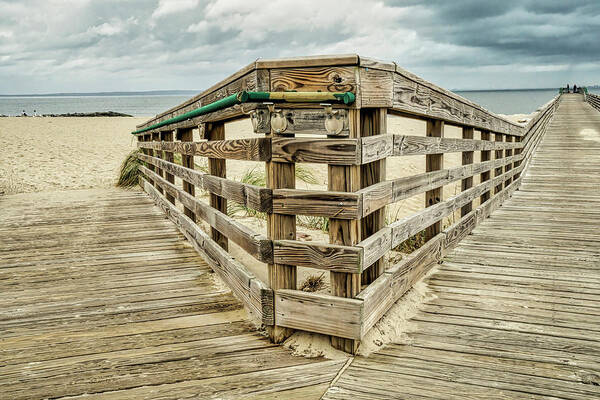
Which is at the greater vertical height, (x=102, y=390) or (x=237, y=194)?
(x=237, y=194)

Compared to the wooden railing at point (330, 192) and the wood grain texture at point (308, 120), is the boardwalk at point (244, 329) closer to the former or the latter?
the wooden railing at point (330, 192)

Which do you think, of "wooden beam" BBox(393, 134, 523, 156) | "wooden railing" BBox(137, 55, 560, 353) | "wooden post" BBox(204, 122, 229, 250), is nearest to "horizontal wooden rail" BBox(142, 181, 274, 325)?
"wooden railing" BBox(137, 55, 560, 353)

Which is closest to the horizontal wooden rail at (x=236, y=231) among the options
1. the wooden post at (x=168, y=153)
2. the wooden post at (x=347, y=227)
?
the wooden post at (x=347, y=227)

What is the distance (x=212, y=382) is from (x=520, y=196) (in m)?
7.17

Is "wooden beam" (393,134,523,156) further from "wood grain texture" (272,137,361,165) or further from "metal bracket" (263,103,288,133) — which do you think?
"metal bracket" (263,103,288,133)

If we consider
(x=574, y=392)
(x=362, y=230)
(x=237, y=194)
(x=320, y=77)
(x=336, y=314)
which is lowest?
(x=574, y=392)

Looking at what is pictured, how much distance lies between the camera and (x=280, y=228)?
114 inches

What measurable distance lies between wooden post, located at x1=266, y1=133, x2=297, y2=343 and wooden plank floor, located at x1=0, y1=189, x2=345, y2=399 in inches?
13.4

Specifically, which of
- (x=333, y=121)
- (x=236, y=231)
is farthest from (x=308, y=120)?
(x=236, y=231)

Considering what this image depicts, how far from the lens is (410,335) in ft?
9.93

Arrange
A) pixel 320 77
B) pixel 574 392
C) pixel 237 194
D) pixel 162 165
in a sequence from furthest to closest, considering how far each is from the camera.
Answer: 1. pixel 162 165
2. pixel 237 194
3. pixel 320 77
4. pixel 574 392

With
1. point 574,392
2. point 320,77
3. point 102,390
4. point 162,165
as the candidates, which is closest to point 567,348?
point 574,392

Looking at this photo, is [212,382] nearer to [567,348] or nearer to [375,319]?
[375,319]

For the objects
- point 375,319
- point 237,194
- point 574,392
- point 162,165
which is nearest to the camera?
point 574,392
